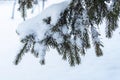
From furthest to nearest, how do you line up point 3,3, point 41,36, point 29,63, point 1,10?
point 3,3 → point 1,10 → point 29,63 → point 41,36

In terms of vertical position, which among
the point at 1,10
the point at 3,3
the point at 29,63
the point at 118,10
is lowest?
the point at 118,10

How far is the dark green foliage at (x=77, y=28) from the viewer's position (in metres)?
2.60

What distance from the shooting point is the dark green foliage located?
2.60m

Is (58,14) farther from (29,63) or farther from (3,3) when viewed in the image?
(3,3)

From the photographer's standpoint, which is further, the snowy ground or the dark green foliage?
the snowy ground

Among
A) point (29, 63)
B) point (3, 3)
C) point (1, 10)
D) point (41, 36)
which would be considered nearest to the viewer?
point (41, 36)

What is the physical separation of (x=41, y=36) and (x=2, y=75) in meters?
4.84

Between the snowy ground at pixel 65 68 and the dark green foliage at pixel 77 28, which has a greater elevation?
the snowy ground at pixel 65 68

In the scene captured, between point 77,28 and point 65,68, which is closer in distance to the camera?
point 77,28

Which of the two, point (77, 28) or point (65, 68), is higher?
point (65, 68)

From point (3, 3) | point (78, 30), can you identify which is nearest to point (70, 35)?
point (78, 30)

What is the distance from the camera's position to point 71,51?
104 inches

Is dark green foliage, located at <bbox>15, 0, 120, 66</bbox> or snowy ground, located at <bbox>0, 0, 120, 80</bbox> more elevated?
snowy ground, located at <bbox>0, 0, 120, 80</bbox>

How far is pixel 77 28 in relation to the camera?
269cm
